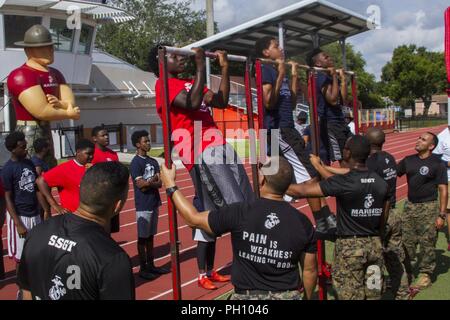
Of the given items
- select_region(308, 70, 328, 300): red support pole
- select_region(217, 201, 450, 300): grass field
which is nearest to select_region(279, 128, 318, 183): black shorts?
select_region(308, 70, 328, 300): red support pole

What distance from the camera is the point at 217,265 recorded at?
7.22 metres

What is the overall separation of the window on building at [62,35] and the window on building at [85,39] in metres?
0.77

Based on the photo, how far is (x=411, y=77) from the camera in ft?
181

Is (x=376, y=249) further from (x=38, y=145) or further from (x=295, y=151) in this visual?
(x=38, y=145)

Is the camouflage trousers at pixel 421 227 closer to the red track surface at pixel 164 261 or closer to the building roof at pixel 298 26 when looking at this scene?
the red track surface at pixel 164 261

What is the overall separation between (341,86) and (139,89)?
28.0 m

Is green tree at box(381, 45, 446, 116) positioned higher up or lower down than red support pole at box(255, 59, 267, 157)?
higher up

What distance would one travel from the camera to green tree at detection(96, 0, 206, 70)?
4688 centimetres

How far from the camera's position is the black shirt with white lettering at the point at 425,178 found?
258 inches

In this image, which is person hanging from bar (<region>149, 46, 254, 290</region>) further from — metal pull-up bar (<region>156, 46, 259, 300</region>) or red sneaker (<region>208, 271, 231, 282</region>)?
red sneaker (<region>208, 271, 231, 282</region>)

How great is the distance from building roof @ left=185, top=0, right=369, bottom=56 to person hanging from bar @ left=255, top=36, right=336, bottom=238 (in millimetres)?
8575
